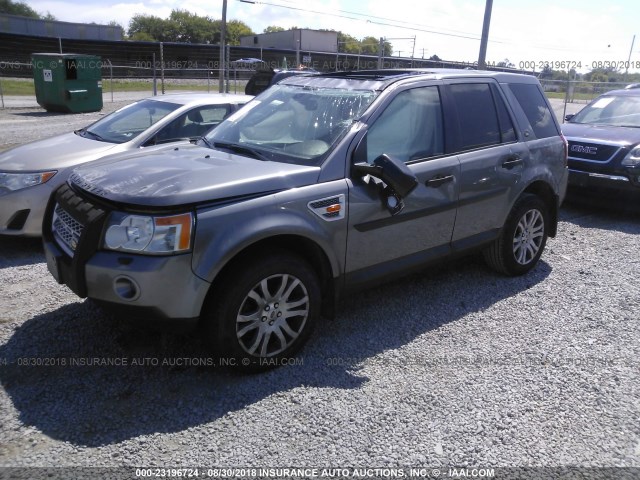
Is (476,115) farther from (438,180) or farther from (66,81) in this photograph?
(66,81)

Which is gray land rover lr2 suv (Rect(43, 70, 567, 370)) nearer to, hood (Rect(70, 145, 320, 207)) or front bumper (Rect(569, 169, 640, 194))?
hood (Rect(70, 145, 320, 207))

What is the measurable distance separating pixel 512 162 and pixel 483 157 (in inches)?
16.5

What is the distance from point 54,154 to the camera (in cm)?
566

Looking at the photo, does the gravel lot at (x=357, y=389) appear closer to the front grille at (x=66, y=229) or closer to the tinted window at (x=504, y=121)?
the front grille at (x=66, y=229)

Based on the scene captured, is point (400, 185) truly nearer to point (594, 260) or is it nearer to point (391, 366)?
point (391, 366)

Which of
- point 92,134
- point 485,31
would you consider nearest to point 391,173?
point 92,134

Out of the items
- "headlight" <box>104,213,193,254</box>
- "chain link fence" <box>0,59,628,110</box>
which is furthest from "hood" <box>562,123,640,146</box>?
"chain link fence" <box>0,59,628,110</box>

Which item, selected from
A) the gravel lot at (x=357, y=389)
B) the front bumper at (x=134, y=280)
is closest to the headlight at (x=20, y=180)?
the gravel lot at (x=357, y=389)

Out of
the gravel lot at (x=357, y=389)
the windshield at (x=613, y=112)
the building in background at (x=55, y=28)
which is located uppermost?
the building in background at (x=55, y=28)

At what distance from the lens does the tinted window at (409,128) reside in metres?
4.00

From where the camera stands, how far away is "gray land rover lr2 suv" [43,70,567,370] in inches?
123

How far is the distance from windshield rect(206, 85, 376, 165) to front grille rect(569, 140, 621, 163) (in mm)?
5238

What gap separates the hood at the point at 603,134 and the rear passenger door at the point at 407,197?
4.79m

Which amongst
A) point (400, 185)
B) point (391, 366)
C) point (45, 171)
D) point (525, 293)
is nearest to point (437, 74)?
point (400, 185)
